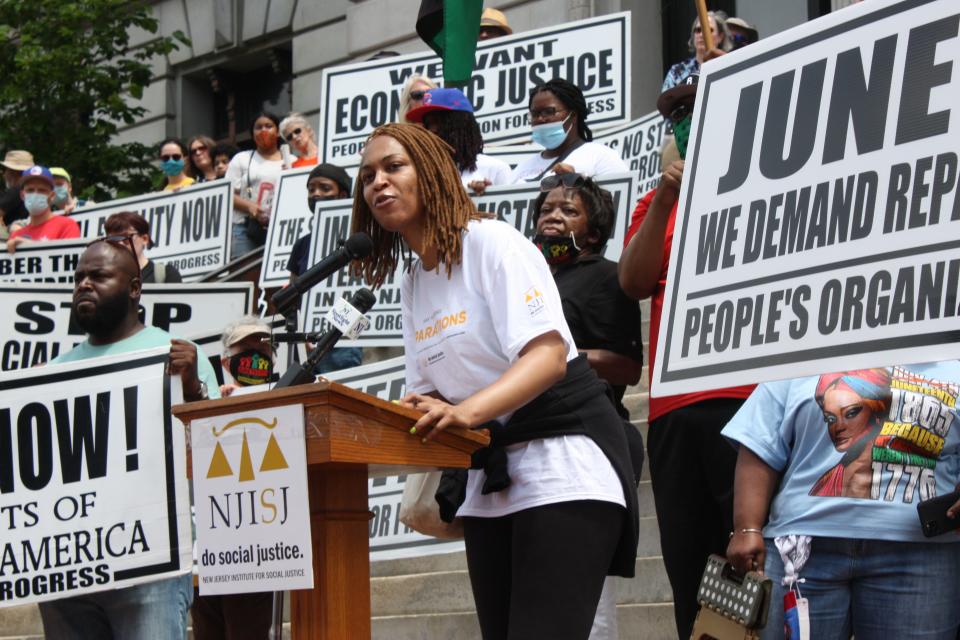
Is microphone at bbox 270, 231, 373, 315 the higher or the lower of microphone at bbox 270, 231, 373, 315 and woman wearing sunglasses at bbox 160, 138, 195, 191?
the lower

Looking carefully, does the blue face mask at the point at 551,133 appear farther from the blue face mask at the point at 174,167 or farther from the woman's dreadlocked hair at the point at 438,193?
the blue face mask at the point at 174,167

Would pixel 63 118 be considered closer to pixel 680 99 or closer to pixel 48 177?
pixel 48 177

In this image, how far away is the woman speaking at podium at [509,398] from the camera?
3.75 metres

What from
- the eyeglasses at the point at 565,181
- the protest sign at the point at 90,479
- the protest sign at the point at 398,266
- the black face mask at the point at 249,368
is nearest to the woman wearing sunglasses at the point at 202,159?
the protest sign at the point at 398,266

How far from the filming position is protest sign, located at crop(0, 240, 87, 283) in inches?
422

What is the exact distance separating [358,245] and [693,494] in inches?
54.7

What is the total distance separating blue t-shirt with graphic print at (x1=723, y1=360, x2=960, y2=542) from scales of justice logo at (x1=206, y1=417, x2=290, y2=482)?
4.80 feet

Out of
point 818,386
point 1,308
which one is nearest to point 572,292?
point 818,386

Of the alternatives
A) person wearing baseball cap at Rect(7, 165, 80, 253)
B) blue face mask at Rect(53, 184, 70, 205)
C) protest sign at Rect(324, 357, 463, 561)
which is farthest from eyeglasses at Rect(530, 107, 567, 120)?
blue face mask at Rect(53, 184, 70, 205)

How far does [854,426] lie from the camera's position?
419 centimetres

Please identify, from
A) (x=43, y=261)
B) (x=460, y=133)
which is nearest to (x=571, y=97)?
(x=460, y=133)

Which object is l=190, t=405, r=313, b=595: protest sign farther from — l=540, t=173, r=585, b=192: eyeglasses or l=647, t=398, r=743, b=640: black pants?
l=540, t=173, r=585, b=192: eyeglasses

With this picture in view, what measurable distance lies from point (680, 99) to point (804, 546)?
1.55 meters

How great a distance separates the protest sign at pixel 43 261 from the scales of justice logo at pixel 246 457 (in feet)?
24.0
